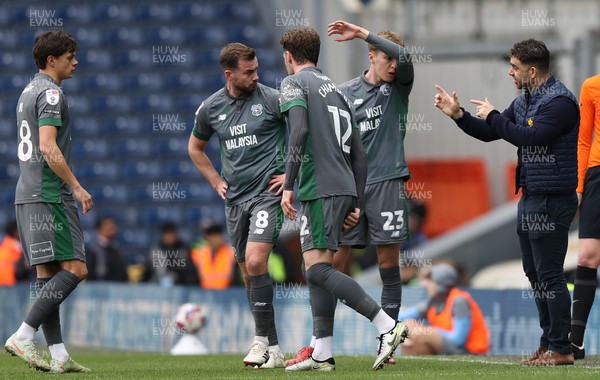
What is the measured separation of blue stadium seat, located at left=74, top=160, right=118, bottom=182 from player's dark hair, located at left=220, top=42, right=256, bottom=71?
12756mm

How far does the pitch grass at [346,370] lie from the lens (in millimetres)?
7750

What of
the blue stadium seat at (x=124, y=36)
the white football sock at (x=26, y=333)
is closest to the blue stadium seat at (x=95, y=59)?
the blue stadium seat at (x=124, y=36)

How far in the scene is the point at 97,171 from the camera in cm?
2156

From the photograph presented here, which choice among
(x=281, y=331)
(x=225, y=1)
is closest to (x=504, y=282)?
(x=281, y=331)

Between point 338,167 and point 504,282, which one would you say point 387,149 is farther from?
point 504,282

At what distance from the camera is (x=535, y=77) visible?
27.9ft

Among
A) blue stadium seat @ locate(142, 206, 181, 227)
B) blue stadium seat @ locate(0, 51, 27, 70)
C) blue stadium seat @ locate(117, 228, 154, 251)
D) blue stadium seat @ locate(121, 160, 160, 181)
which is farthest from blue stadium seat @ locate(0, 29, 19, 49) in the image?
blue stadium seat @ locate(117, 228, 154, 251)

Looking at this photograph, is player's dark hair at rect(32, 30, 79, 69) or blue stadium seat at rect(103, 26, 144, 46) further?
blue stadium seat at rect(103, 26, 144, 46)

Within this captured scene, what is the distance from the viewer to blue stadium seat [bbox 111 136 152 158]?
858 inches

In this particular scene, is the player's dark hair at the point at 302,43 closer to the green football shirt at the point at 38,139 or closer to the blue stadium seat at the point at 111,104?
the green football shirt at the point at 38,139

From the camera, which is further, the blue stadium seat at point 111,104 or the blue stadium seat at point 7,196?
the blue stadium seat at point 111,104

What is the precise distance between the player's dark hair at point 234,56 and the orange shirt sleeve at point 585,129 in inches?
95.7

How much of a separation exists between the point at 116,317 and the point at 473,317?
5703mm

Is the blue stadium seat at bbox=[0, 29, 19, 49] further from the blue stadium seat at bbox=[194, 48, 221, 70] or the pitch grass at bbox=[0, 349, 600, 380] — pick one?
the pitch grass at bbox=[0, 349, 600, 380]
